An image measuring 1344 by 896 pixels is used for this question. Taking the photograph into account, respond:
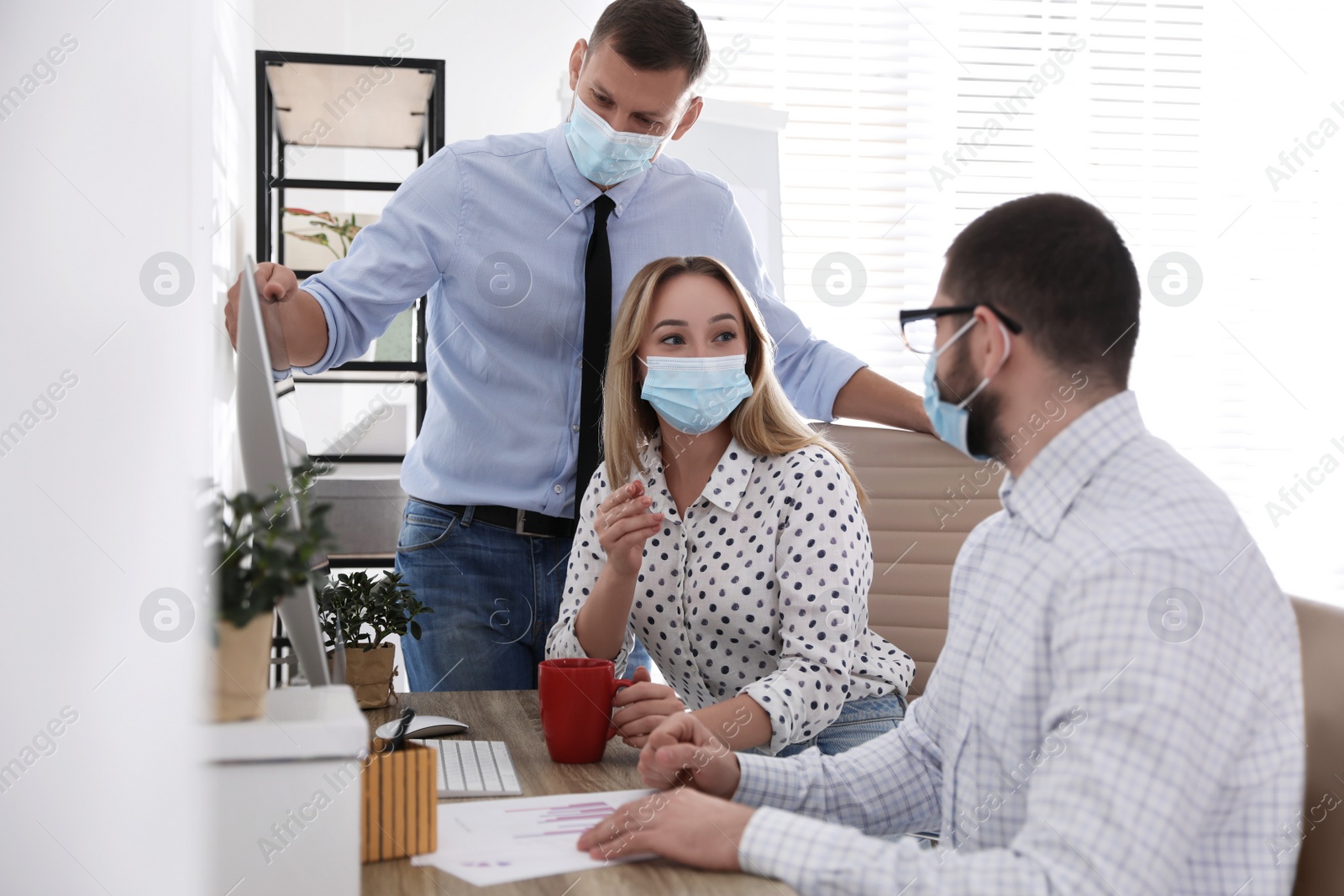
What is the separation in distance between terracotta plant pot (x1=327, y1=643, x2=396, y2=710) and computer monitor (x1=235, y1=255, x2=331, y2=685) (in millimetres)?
593

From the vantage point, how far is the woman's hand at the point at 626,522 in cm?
128

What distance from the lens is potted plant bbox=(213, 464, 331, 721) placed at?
525 millimetres

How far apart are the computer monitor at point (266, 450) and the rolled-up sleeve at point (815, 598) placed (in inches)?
26.0

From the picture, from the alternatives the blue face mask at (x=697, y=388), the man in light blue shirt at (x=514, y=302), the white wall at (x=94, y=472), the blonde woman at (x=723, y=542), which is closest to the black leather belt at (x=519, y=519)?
the man in light blue shirt at (x=514, y=302)

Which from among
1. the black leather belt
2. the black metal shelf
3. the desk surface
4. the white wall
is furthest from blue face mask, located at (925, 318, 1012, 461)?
the black metal shelf

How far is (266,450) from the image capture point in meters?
0.68

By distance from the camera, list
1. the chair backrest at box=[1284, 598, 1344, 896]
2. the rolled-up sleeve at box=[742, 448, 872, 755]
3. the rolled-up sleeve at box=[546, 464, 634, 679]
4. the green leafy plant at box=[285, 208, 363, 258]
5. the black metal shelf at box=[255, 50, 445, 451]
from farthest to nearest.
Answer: the green leafy plant at box=[285, 208, 363, 258]
the black metal shelf at box=[255, 50, 445, 451]
the rolled-up sleeve at box=[546, 464, 634, 679]
the rolled-up sleeve at box=[742, 448, 872, 755]
the chair backrest at box=[1284, 598, 1344, 896]

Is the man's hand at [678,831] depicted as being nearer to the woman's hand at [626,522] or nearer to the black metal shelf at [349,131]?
the woman's hand at [626,522]

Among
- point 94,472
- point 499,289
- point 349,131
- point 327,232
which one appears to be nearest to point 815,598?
point 499,289

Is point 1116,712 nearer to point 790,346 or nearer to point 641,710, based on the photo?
point 641,710

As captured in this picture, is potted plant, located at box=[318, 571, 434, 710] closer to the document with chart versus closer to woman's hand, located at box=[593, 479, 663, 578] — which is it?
woman's hand, located at box=[593, 479, 663, 578]

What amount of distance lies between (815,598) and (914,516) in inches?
27.2

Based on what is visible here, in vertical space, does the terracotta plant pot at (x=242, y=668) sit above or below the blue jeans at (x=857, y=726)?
above

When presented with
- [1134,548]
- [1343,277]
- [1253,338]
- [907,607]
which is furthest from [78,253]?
[1343,277]
